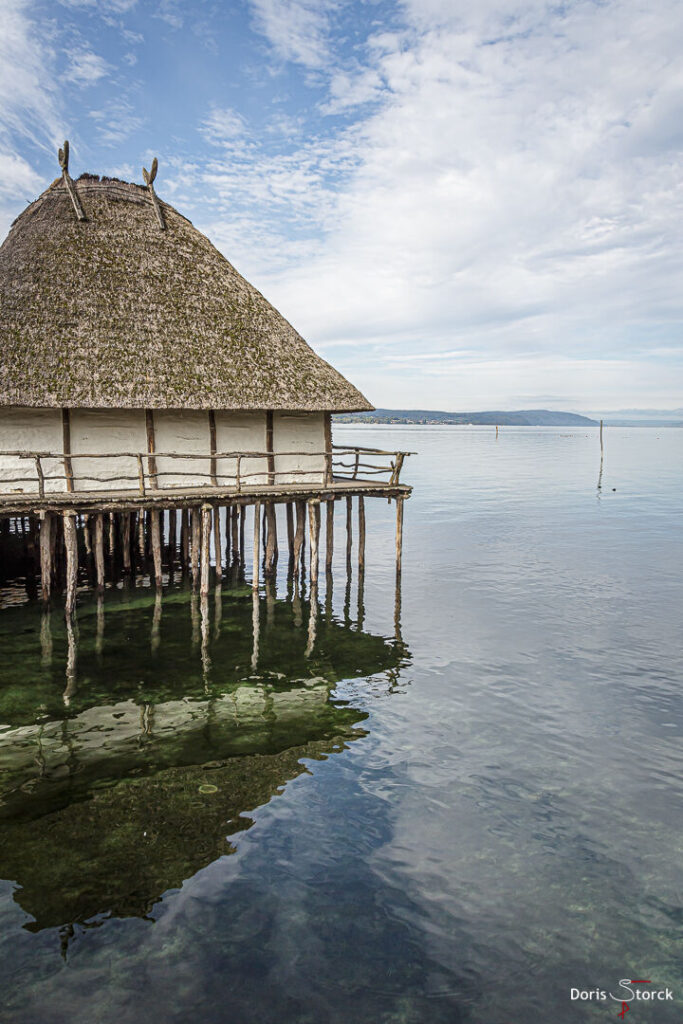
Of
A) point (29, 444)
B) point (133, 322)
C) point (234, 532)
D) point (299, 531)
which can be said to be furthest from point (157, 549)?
point (234, 532)

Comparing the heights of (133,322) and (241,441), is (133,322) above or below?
above

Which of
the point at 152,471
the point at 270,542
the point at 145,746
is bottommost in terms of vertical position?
the point at 145,746

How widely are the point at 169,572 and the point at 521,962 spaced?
1855cm

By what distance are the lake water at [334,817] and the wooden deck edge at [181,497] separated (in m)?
3.20

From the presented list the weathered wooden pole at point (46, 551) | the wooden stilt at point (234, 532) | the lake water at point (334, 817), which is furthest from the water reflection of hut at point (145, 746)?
the wooden stilt at point (234, 532)

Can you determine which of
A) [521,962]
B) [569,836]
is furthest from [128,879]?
[569,836]

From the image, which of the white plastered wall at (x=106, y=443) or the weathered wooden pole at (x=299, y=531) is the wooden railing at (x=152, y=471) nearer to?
the white plastered wall at (x=106, y=443)

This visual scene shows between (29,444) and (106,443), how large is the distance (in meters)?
1.70

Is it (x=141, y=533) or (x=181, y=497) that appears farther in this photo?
(x=141, y=533)

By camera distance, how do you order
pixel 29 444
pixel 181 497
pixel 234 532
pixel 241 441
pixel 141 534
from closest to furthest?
pixel 181 497 < pixel 29 444 < pixel 241 441 < pixel 234 532 < pixel 141 534

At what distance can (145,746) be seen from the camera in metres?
10.9

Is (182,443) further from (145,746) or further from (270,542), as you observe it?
(145,746)

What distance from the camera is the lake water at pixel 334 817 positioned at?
6605mm

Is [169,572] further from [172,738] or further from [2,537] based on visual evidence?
[172,738]
